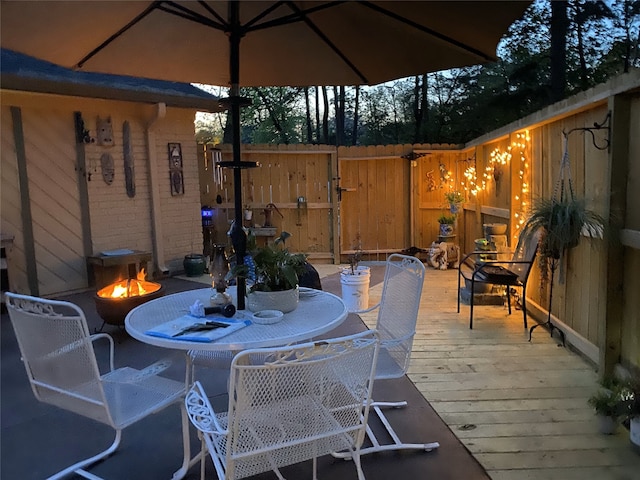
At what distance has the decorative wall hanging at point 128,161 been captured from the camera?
6297 millimetres

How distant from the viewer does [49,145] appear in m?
5.68

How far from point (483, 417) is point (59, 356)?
2.12m

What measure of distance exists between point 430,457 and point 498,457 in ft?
1.03

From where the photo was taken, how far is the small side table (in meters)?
5.81

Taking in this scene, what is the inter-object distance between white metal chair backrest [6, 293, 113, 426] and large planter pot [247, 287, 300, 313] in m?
0.69

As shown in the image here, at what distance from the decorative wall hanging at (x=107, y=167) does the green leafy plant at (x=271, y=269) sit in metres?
4.64

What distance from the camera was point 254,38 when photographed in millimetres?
2844

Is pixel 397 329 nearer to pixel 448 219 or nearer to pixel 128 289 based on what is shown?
pixel 128 289

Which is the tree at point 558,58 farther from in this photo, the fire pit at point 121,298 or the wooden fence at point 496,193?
the fire pit at point 121,298

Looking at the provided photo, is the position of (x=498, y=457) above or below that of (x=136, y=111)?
below

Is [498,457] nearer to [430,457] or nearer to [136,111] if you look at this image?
[430,457]

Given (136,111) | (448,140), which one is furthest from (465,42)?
(448,140)

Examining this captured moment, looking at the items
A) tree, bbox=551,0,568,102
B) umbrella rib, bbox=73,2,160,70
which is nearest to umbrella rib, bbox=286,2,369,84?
umbrella rib, bbox=73,2,160,70

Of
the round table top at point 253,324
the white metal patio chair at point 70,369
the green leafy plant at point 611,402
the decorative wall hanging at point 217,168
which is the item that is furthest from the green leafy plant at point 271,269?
the decorative wall hanging at point 217,168
